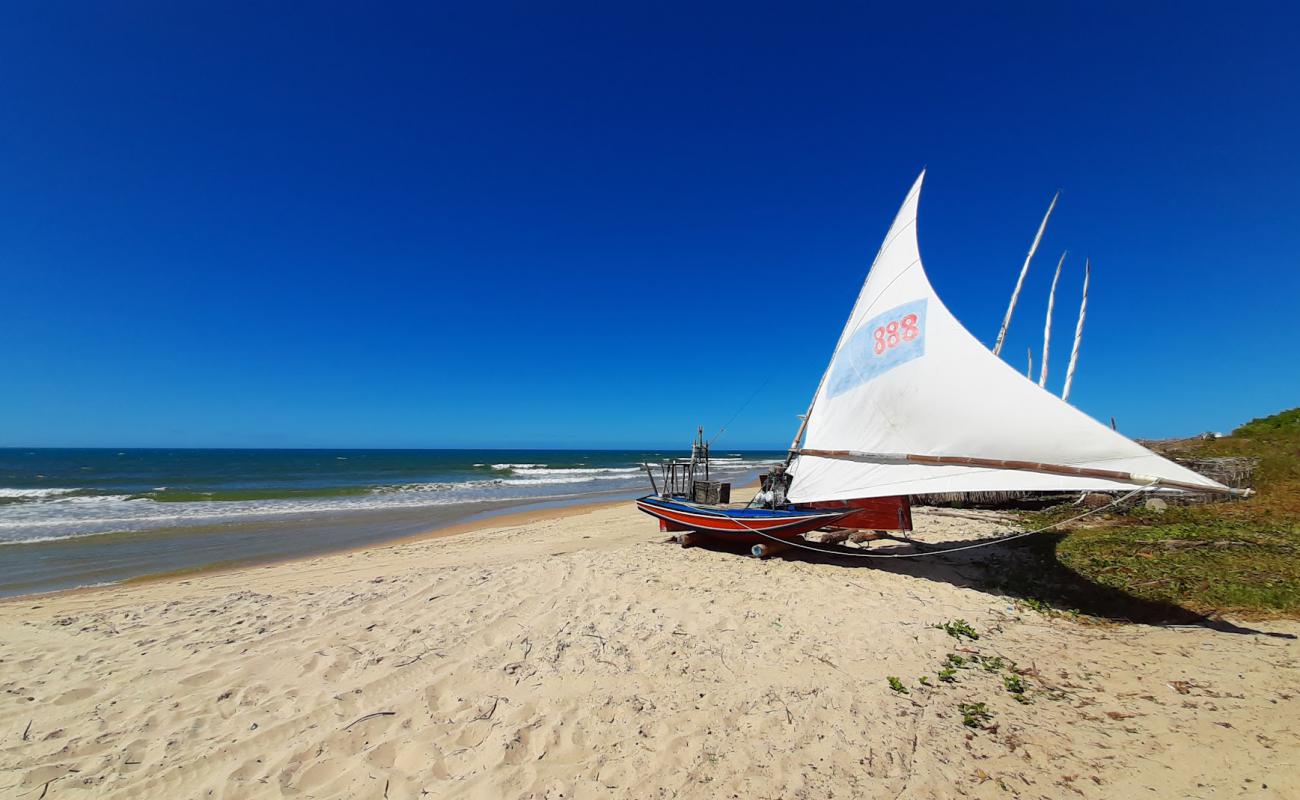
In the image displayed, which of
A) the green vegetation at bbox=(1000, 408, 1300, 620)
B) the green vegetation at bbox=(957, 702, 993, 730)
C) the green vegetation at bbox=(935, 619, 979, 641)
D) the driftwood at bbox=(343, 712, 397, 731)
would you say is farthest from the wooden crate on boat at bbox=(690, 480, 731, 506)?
the driftwood at bbox=(343, 712, 397, 731)

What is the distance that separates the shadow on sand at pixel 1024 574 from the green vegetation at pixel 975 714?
368cm

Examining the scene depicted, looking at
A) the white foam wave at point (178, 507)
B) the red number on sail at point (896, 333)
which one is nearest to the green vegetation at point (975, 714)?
the red number on sail at point (896, 333)

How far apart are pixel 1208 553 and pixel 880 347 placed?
20.2ft

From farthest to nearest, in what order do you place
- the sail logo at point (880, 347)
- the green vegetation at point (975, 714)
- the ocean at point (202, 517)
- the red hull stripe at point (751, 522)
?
the ocean at point (202, 517)
the red hull stripe at point (751, 522)
the sail logo at point (880, 347)
the green vegetation at point (975, 714)

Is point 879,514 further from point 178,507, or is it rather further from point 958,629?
point 178,507

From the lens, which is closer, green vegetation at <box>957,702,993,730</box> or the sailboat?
green vegetation at <box>957,702,993,730</box>

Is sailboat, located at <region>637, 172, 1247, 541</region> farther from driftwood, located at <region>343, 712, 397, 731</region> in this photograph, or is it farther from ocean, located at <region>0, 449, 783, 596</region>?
ocean, located at <region>0, 449, 783, 596</region>

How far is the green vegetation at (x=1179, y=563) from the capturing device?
667 centimetres

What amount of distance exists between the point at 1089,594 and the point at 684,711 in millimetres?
6757

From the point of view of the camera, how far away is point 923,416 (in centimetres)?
776

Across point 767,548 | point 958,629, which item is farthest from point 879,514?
point 958,629

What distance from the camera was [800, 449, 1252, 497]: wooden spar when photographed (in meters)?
5.13

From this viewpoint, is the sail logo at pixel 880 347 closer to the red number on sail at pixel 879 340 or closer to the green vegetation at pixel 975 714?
the red number on sail at pixel 879 340

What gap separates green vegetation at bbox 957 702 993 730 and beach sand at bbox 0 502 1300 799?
0.21 ft
